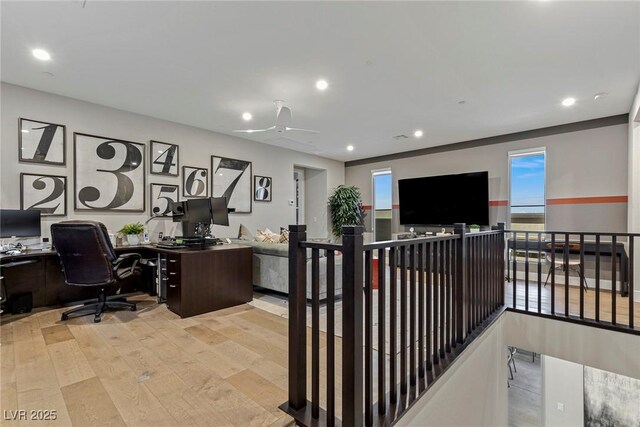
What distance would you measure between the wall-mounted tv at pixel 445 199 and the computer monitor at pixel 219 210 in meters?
4.73

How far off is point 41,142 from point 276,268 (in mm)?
3461

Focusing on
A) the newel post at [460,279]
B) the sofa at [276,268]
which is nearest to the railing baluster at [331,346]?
the newel post at [460,279]

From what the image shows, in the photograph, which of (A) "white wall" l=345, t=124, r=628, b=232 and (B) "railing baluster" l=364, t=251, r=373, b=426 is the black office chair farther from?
(A) "white wall" l=345, t=124, r=628, b=232

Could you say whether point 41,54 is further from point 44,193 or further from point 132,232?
point 132,232

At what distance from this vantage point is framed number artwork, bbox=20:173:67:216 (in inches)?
145

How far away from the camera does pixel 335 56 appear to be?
302cm

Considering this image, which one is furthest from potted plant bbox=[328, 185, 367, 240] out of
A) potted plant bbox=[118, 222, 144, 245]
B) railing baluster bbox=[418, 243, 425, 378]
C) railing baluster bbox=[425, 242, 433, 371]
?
railing baluster bbox=[418, 243, 425, 378]

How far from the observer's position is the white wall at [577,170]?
4734mm

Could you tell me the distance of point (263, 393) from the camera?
191 centimetres

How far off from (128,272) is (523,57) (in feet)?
16.1

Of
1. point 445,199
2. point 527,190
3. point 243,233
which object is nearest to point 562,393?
point 527,190

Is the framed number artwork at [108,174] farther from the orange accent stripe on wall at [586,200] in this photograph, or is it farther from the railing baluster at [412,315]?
the orange accent stripe on wall at [586,200]

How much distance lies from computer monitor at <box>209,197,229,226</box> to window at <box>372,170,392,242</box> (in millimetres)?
5099

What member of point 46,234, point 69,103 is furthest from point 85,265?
point 69,103
